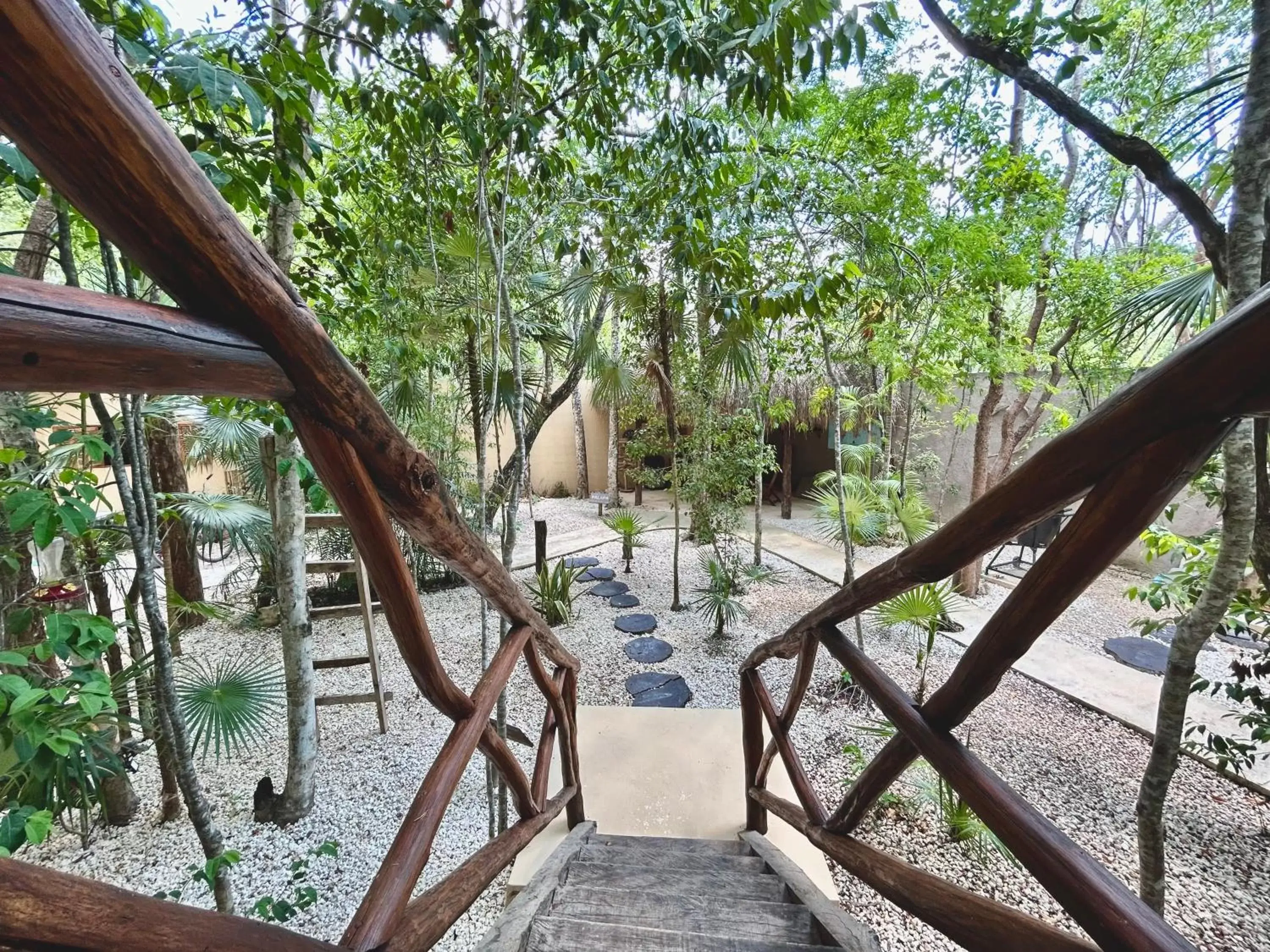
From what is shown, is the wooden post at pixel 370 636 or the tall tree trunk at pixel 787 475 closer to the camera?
the wooden post at pixel 370 636

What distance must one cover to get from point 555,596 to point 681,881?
2911mm

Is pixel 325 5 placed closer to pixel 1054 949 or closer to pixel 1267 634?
pixel 1054 949

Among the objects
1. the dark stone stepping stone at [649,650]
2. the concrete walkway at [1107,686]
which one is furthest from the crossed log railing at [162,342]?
the dark stone stepping stone at [649,650]

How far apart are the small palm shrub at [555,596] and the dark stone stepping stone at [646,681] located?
100 centimetres

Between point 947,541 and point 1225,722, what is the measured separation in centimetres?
349

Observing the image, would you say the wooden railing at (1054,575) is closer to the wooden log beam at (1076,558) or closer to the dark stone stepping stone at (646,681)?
the wooden log beam at (1076,558)

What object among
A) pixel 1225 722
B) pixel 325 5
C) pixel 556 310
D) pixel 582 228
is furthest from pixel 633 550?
pixel 325 5

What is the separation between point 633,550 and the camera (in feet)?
20.2

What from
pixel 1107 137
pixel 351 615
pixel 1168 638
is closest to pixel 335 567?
pixel 351 615

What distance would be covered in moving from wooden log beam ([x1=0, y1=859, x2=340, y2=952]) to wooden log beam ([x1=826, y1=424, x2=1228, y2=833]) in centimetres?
89

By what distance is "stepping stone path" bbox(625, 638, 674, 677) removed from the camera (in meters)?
3.54

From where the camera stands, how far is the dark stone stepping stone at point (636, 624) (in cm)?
398

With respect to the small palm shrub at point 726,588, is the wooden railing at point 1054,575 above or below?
above

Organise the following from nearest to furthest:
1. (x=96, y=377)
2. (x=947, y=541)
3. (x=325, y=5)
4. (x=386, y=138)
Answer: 1. (x=96, y=377)
2. (x=947, y=541)
3. (x=325, y=5)
4. (x=386, y=138)
